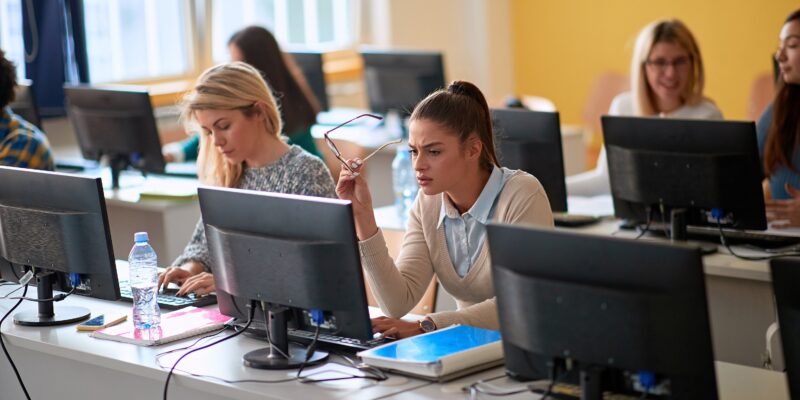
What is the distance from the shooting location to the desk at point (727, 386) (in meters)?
2.02

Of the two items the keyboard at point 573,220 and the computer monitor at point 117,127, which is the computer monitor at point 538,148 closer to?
the keyboard at point 573,220

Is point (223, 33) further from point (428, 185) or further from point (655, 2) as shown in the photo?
point (428, 185)

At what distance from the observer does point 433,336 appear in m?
2.28

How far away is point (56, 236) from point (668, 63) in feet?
7.95

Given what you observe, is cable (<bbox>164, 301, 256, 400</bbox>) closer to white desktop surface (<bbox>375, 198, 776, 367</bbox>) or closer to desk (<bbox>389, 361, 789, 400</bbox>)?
desk (<bbox>389, 361, 789, 400</bbox>)

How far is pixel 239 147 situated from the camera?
10.1 feet

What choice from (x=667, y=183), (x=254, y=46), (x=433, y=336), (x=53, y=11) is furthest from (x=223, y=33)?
(x=433, y=336)

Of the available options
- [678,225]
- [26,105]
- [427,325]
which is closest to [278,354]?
[427,325]

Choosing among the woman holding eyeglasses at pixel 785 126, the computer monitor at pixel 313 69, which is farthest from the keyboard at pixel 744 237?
the computer monitor at pixel 313 69

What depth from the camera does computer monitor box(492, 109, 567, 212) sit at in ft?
11.2

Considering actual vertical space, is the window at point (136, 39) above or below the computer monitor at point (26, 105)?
above

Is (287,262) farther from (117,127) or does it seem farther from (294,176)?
(117,127)

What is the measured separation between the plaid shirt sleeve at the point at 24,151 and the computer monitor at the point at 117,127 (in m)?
0.60

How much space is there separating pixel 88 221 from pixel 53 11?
124 inches
